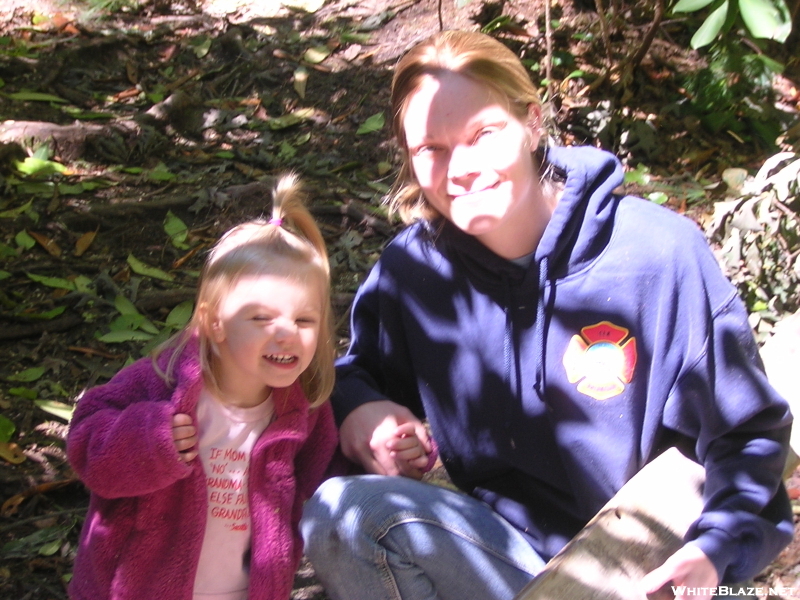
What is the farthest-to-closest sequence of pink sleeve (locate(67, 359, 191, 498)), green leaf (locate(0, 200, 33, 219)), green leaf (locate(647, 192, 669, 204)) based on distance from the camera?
green leaf (locate(647, 192, 669, 204)), green leaf (locate(0, 200, 33, 219)), pink sleeve (locate(67, 359, 191, 498))

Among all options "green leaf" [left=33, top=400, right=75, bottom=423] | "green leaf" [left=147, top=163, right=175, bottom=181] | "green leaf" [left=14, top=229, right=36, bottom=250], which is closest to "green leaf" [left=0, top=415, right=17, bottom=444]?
A: "green leaf" [left=33, top=400, right=75, bottom=423]

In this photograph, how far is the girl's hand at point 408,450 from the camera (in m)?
2.04

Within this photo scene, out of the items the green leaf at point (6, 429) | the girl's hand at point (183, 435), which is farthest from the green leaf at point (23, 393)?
the girl's hand at point (183, 435)

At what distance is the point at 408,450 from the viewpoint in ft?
6.78

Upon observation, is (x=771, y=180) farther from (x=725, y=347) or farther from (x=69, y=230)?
(x=69, y=230)

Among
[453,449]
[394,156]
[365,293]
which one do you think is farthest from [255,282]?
[394,156]

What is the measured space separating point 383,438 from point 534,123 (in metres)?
0.85

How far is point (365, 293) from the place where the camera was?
229 cm

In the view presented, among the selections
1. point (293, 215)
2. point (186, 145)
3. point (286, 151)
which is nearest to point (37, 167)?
point (186, 145)

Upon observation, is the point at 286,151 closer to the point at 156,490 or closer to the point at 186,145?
the point at 186,145

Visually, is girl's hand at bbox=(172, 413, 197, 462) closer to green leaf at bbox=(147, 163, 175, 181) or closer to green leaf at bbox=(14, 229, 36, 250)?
green leaf at bbox=(14, 229, 36, 250)

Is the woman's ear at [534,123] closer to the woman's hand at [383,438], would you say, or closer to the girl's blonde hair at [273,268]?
the girl's blonde hair at [273,268]

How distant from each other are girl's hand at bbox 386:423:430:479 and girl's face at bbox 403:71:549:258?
506 millimetres

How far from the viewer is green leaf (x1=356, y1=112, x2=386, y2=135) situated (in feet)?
16.7
